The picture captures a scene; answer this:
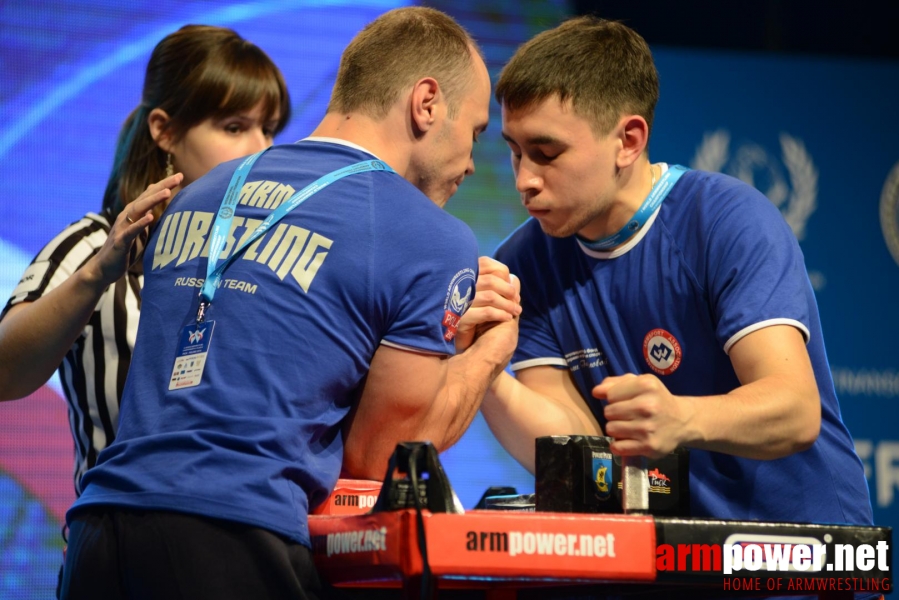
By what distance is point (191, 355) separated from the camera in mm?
1534

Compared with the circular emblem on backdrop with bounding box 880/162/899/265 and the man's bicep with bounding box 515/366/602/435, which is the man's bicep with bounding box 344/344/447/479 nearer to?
the man's bicep with bounding box 515/366/602/435

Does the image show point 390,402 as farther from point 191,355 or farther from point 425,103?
point 425,103

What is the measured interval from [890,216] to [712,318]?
2.49m

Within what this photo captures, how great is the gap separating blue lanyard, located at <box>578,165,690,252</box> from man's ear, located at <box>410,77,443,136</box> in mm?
594

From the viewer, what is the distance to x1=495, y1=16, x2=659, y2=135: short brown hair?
223 centimetres

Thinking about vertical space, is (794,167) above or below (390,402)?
above

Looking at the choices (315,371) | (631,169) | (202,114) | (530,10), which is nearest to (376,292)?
(315,371)

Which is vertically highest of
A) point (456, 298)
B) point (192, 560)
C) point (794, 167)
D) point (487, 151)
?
point (794, 167)

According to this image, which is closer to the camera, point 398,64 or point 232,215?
point 232,215

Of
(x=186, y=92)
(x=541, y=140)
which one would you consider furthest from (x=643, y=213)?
(x=186, y=92)

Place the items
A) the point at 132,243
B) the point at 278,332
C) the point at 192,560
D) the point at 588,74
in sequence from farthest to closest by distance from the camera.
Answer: the point at 588,74, the point at 132,243, the point at 278,332, the point at 192,560

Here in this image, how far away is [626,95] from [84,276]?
1.23 metres

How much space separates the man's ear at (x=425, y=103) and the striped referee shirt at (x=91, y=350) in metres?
0.88

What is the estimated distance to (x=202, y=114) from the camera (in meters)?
2.48
